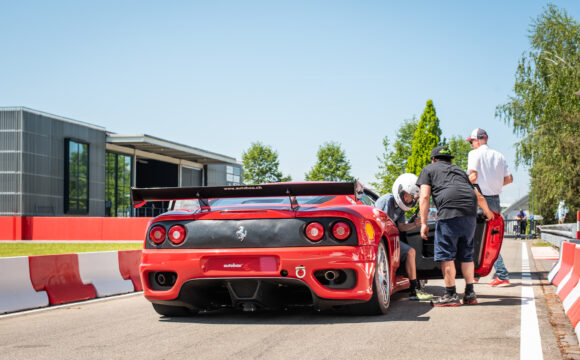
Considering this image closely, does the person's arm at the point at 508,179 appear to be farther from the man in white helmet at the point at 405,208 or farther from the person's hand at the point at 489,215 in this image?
the man in white helmet at the point at 405,208

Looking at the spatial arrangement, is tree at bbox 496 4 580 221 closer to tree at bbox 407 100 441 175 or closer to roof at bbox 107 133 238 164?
tree at bbox 407 100 441 175

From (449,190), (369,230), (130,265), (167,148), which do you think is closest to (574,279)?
(449,190)

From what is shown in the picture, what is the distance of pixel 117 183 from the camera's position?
50375 mm

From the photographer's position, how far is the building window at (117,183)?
4862 cm

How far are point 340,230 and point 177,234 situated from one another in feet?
4.57

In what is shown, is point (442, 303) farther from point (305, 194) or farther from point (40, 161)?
point (40, 161)

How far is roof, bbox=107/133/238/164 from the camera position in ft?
156

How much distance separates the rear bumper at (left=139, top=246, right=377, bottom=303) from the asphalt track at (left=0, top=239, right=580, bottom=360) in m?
0.31

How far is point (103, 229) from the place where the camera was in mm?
33125

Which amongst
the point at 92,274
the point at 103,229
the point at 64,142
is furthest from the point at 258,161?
the point at 92,274

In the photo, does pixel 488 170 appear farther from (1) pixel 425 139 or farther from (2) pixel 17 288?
(1) pixel 425 139

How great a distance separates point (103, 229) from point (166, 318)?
1099 inches

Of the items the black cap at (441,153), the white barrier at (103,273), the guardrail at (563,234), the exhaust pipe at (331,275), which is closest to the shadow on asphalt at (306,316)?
the exhaust pipe at (331,275)

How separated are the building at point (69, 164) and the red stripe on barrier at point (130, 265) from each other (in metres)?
22.1
